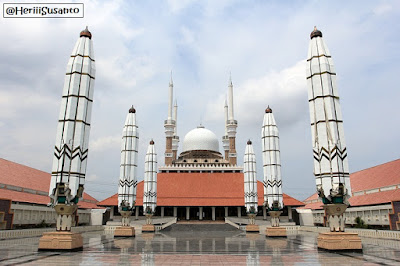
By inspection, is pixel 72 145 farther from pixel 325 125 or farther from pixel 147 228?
pixel 147 228

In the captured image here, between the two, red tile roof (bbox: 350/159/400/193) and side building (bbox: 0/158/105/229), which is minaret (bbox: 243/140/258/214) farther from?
side building (bbox: 0/158/105/229)

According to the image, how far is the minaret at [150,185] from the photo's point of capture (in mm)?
32406

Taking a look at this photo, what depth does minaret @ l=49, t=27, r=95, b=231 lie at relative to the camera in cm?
1493

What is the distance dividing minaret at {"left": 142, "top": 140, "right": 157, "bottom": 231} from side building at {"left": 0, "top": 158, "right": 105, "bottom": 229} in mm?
10273

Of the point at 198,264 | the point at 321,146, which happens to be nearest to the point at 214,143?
the point at 321,146

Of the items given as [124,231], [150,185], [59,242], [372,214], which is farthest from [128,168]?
[372,214]

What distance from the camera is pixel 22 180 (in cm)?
3294

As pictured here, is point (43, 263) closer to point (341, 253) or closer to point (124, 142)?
point (341, 253)

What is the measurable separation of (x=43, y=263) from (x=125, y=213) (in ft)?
48.2

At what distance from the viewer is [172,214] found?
165 ft

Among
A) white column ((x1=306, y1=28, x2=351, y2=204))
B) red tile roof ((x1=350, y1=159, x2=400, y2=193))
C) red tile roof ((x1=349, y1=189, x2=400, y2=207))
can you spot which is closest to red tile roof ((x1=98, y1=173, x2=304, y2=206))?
red tile roof ((x1=350, y1=159, x2=400, y2=193))

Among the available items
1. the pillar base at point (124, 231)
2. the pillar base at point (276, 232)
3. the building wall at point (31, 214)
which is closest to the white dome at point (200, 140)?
the building wall at point (31, 214)

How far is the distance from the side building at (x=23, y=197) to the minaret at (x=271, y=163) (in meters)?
20.8

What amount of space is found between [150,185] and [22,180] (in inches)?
537
